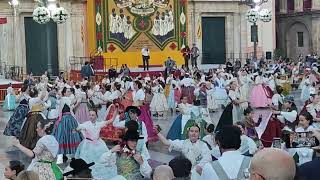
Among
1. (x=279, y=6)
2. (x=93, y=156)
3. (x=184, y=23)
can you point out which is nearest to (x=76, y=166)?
(x=93, y=156)

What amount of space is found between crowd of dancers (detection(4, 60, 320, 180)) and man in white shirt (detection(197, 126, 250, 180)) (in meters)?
0.08

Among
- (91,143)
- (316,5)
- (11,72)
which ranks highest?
(316,5)

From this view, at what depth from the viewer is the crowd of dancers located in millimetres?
7570

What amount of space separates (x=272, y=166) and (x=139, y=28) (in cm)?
3597

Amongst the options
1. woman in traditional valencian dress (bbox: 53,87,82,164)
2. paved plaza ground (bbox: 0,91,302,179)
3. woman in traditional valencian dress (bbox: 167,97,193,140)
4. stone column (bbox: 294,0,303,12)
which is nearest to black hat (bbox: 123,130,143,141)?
paved plaza ground (bbox: 0,91,302,179)

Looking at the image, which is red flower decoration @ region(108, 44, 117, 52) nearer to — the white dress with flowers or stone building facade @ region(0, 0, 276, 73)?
stone building facade @ region(0, 0, 276, 73)

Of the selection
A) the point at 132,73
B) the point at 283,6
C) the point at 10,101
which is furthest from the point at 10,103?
the point at 283,6

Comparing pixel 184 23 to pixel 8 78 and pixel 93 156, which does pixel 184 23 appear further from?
pixel 93 156

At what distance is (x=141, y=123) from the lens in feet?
40.6

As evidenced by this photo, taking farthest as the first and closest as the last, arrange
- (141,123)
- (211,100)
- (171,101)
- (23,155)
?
(171,101)
(211,100)
(23,155)
(141,123)

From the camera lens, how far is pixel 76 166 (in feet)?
19.7

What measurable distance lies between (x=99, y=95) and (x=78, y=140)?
694 centimetres

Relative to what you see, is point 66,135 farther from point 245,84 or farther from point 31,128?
point 245,84

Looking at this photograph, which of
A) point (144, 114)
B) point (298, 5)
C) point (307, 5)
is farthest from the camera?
point (298, 5)
